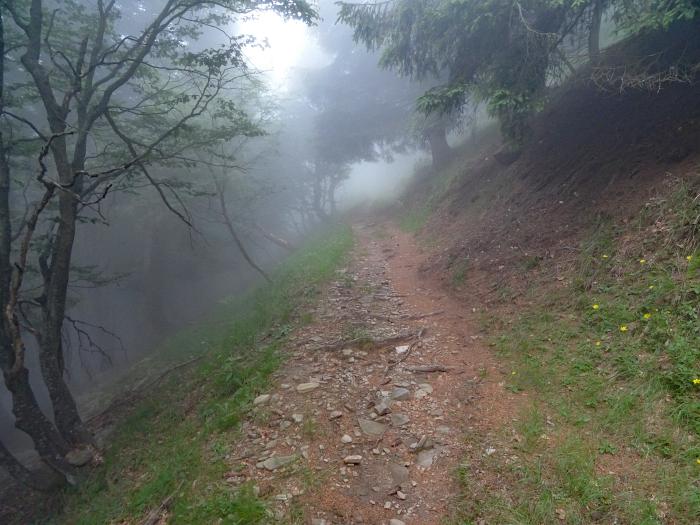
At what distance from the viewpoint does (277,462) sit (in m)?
4.10

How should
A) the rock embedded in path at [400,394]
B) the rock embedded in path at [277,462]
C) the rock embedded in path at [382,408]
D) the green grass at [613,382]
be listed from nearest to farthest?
the green grass at [613,382]
the rock embedded in path at [277,462]
the rock embedded in path at [382,408]
the rock embedded in path at [400,394]

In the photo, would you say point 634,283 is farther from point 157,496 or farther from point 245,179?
point 245,179

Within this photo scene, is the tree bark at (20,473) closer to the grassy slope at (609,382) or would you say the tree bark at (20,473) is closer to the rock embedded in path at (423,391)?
the rock embedded in path at (423,391)

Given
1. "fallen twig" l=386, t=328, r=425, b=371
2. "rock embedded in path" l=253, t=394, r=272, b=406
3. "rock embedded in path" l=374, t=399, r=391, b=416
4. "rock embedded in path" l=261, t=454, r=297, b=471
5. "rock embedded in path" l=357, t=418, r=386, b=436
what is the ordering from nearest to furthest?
"rock embedded in path" l=261, t=454, r=297, b=471, "rock embedded in path" l=357, t=418, r=386, b=436, "rock embedded in path" l=374, t=399, r=391, b=416, "rock embedded in path" l=253, t=394, r=272, b=406, "fallen twig" l=386, t=328, r=425, b=371

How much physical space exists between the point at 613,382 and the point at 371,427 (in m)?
2.65

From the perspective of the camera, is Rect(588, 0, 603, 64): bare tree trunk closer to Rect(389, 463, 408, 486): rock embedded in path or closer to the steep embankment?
the steep embankment

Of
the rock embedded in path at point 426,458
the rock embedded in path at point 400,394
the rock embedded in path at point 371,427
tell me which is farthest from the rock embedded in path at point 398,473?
the rock embedded in path at point 400,394

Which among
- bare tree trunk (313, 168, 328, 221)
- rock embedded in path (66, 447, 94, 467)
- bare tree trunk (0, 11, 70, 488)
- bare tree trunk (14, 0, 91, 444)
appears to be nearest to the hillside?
rock embedded in path (66, 447, 94, 467)

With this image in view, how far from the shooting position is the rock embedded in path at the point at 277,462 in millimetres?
4051

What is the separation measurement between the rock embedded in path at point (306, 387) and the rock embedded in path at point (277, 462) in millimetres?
1119

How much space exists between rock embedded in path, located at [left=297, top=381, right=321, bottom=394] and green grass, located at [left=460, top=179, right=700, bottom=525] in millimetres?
2324

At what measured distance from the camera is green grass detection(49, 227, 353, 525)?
12.5 ft

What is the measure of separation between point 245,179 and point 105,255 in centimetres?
923

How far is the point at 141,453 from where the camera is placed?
19.7 feet
